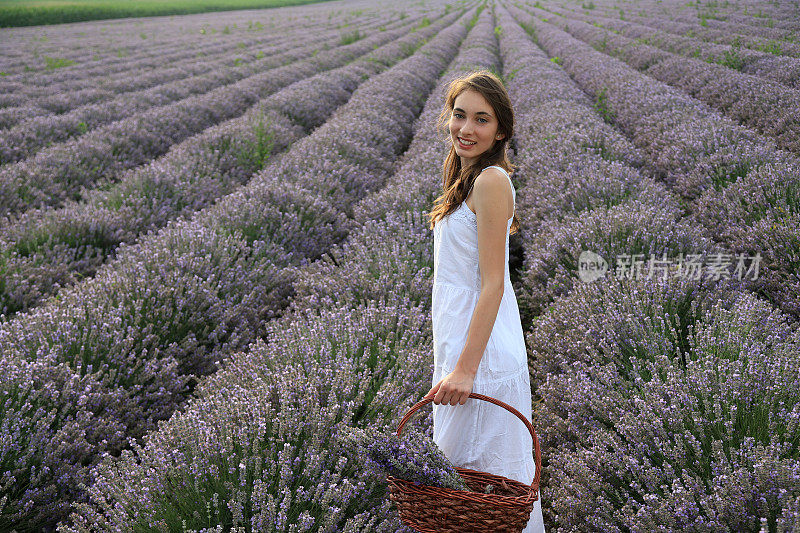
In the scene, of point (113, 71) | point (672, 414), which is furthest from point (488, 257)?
point (113, 71)

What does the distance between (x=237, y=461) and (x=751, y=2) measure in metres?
24.8

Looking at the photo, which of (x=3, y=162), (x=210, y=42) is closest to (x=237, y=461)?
(x=3, y=162)

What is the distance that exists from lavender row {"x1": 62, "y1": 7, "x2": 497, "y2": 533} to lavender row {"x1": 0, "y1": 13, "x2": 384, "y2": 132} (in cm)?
624

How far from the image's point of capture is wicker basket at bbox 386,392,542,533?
145cm

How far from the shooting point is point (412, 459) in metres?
1.57

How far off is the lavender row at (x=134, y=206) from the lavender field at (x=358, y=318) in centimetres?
3

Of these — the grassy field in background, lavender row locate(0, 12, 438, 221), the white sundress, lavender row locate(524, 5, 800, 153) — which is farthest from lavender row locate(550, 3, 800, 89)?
the grassy field in background

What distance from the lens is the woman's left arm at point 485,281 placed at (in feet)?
5.42

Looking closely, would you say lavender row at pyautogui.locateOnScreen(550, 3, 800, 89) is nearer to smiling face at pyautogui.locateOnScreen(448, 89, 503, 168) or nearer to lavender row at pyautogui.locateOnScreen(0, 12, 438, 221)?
smiling face at pyautogui.locateOnScreen(448, 89, 503, 168)

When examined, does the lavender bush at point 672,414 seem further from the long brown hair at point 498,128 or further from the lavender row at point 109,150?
the lavender row at point 109,150

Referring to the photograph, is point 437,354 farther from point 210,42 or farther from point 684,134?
point 210,42

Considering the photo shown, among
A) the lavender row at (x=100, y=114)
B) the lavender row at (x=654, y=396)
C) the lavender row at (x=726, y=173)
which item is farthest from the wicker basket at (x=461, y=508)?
the lavender row at (x=100, y=114)

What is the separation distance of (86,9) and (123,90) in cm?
3320

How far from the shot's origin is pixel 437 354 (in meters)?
1.89
